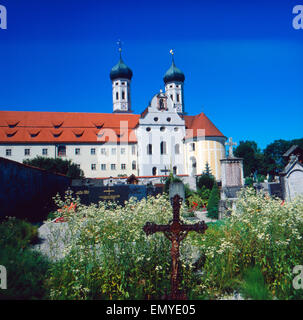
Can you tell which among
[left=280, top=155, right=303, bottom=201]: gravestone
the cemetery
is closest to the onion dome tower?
[left=280, top=155, right=303, bottom=201]: gravestone

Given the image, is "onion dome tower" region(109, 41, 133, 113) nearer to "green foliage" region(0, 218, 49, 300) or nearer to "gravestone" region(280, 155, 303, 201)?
"gravestone" region(280, 155, 303, 201)

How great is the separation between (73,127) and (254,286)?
40230 mm

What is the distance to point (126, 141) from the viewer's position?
4125 centimetres

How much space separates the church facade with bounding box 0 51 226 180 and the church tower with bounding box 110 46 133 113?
12.9m

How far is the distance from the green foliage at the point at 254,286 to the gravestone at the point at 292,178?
9.47 meters

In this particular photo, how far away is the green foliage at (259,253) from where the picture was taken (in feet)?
13.1

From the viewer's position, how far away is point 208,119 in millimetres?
41438

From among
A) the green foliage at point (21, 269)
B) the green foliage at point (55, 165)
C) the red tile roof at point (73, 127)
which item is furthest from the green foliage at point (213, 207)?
the red tile roof at point (73, 127)

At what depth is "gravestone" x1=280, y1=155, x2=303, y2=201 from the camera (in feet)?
41.0

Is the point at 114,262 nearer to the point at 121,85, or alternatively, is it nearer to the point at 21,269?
the point at 21,269

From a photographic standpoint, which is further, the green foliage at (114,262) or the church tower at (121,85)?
the church tower at (121,85)

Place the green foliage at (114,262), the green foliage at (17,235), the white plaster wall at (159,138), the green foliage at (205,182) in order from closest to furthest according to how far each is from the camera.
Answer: the green foliage at (114,262), the green foliage at (17,235), the green foliage at (205,182), the white plaster wall at (159,138)

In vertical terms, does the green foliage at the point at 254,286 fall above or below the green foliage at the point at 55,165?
below

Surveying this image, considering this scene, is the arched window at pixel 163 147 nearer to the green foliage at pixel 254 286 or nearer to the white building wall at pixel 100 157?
the white building wall at pixel 100 157
